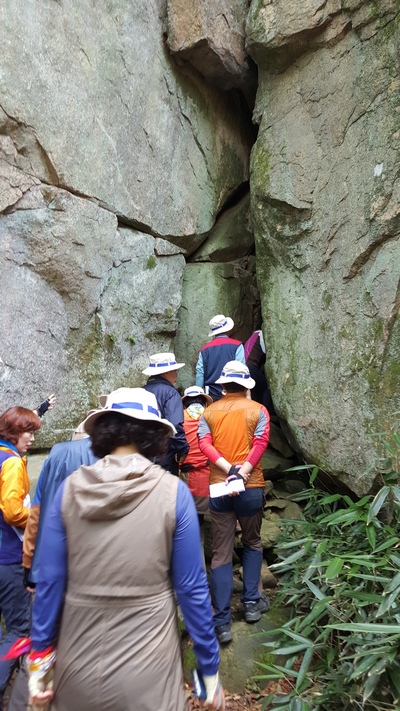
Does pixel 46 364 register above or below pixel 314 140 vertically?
below

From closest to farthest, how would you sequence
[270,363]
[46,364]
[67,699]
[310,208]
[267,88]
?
[67,699] → [46,364] → [310,208] → [270,363] → [267,88]

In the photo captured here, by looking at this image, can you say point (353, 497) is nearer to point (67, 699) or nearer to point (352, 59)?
point (67, 699)

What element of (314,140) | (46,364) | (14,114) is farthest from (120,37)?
(46,364)

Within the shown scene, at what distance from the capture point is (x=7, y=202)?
5418 millimetres

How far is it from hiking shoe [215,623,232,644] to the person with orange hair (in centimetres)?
162

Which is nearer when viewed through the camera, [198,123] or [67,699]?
[67,699]

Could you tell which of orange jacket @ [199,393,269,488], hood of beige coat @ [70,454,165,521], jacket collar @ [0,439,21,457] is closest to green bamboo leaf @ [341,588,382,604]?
orange jacket @ [199,393,269,488]

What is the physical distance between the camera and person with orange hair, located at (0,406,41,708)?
329 cm

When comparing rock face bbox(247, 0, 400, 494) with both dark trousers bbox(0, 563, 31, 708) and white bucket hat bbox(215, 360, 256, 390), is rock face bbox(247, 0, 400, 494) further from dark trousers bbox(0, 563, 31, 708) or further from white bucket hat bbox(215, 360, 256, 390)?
dark trousers bbox(0, 563, 31, 708)

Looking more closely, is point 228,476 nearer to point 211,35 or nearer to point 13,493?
point 13,493

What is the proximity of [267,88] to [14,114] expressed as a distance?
378cm

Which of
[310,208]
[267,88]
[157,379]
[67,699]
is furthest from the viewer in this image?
[267,88]

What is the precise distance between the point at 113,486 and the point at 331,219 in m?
5.17

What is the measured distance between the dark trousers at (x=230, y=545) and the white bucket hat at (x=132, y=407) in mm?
2323
